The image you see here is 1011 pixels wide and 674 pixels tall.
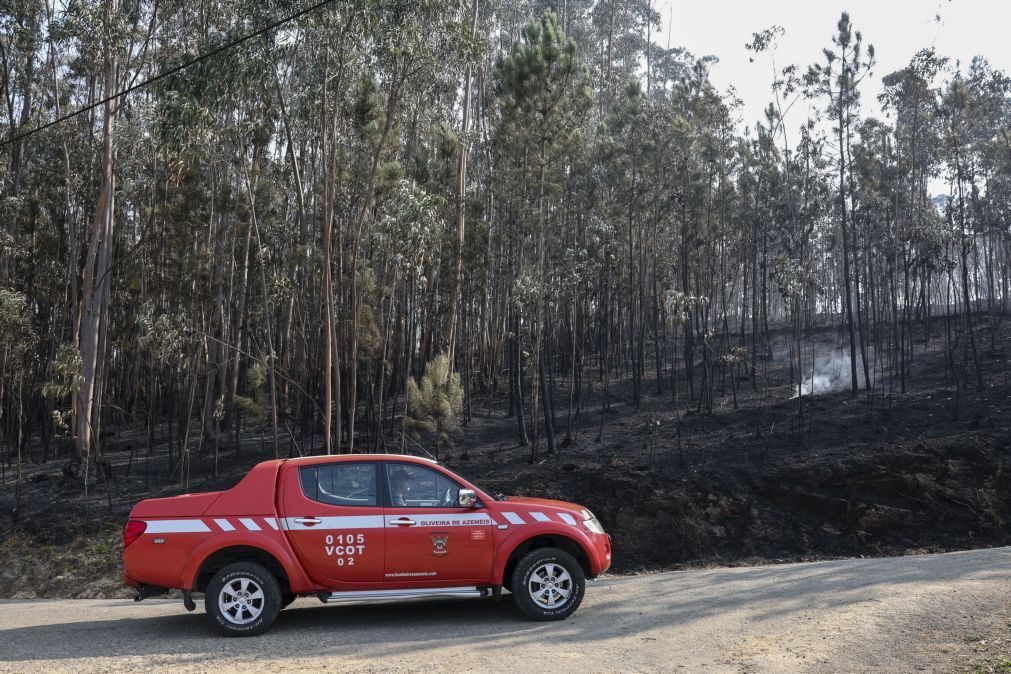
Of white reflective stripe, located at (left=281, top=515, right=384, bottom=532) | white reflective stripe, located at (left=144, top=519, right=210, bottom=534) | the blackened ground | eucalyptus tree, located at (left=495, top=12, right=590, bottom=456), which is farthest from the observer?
eucalyptus tree, located at (left=495, top=12, right=590, bottom=456)

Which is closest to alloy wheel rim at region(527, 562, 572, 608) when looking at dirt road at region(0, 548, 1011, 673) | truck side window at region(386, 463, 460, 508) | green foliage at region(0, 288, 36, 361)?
dirt road at region(0, 548, 1011, 673)

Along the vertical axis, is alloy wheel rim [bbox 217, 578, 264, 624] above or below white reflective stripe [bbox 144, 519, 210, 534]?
below

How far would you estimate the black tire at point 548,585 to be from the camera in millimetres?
7488

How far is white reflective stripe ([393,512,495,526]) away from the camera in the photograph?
7473 mm

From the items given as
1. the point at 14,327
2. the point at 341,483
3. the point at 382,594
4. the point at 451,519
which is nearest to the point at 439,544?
the point at 451,519

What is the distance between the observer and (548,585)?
7.56m

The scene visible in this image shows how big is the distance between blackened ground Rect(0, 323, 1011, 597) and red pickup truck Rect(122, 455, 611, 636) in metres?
5.79

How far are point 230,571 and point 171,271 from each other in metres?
15.9

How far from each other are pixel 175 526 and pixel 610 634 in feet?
11.7

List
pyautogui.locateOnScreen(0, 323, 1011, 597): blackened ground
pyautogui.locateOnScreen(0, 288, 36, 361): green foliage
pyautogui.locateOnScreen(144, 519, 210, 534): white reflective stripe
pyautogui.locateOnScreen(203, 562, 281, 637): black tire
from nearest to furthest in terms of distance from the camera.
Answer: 1. pyautogui.locateOnScreen(203, 562, 281, 637): black tire
2. pyautogui.locateOnScreen(144, 519, 210, 534): white reflective stripe
3. pyautogui.locateOnScreen(0, 323, 1011, 597): blackened ground
4. pyautogui.locateOnScreen(0, 288, 36, 361): green foliage

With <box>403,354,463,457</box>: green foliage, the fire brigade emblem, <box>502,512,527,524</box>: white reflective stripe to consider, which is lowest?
the fire brigade emblem

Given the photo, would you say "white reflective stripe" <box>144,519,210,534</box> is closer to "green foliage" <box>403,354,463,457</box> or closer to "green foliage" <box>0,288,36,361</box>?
"green foliage" <box>403,354,463,457</box>

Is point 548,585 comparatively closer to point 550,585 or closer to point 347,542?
point 550,585

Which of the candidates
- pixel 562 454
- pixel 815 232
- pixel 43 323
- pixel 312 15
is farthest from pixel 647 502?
pixel 815 232
